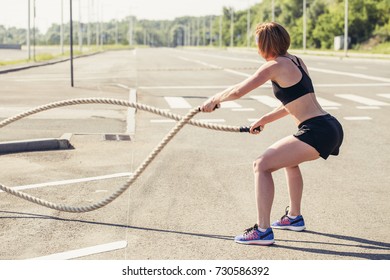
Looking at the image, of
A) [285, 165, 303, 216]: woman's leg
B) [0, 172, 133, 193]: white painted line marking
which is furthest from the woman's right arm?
[0, 172, 133, 193]: white painted line marking

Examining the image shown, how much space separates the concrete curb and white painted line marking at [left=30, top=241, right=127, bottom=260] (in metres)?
4.65

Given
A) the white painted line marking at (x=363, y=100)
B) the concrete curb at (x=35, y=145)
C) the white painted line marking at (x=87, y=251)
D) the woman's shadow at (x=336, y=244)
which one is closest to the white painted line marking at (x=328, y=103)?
the white painted line marking at (x=363, y=100)

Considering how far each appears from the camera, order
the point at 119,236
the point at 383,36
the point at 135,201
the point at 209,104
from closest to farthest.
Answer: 1. the point at 209,104
2. the point at 119,236
3. the point at 135,201
4. the point at 383,36

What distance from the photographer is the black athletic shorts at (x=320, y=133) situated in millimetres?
5188

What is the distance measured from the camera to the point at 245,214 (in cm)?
613

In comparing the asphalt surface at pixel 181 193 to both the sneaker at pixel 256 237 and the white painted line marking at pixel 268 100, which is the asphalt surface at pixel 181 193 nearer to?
the sneaker at pixel 256 237

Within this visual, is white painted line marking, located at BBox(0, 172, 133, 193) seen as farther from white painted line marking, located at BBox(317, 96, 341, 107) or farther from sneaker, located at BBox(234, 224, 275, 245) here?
white painted line marking, located at BBox(317, 96, 341, 107)

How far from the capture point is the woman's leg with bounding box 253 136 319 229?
5.23 m

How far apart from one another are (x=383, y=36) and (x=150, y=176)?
222 ft

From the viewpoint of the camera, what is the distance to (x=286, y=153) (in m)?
5.23

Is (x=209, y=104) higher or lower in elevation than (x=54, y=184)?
higher

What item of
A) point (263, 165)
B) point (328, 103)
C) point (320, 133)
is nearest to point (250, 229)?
point (263, 165)

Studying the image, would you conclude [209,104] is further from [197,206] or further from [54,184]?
[54,184]
